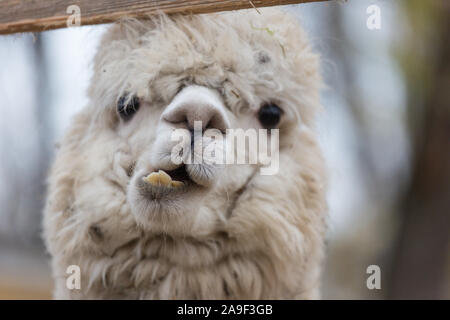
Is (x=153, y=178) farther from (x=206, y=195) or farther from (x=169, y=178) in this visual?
(x=206, y=195)

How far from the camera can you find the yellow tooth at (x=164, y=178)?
1.82 metres

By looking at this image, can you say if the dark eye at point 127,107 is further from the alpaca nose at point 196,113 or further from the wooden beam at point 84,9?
the wooden beam at point 84,9

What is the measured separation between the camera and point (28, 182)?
5801 mm

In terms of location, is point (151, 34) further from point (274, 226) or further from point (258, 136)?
point (274, 226)

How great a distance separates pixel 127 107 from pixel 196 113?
0.53 meters

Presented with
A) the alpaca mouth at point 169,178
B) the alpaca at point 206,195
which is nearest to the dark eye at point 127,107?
the alpaca at point 206,195

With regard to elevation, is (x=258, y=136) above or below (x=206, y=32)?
below

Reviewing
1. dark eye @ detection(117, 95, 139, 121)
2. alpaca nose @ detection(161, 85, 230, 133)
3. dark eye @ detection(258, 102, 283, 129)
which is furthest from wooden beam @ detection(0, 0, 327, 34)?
dark eye @ detection(258, 102, 283, 129)

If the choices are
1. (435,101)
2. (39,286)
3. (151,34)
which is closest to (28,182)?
(39,286)

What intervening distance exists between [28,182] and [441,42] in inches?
202

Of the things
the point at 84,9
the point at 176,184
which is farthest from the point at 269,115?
the point at 84,9

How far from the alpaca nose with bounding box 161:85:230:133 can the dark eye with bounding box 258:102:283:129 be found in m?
Result: 0.46

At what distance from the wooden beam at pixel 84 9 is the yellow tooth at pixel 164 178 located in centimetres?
55

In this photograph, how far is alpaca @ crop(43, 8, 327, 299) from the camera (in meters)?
2.14
